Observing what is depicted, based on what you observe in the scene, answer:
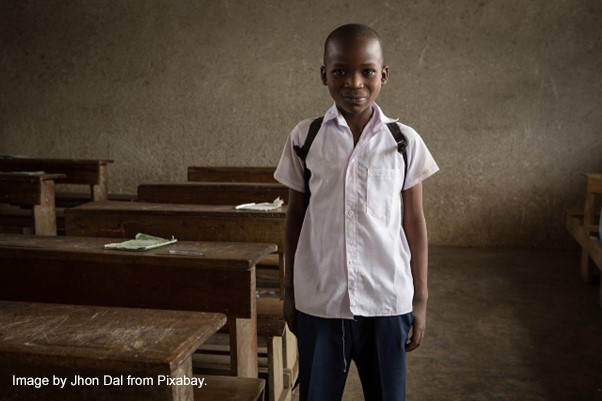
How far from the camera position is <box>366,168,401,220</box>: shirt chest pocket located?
1298 mm

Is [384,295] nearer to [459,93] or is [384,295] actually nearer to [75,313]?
[75,313]

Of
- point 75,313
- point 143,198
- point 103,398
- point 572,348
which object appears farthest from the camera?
point 143,198

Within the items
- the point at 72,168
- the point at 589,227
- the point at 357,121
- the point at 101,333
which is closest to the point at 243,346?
the point at 101,333

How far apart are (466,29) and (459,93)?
2.18ft

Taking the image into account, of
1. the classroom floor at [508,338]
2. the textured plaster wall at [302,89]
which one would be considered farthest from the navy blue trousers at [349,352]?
the textured plaster wall at [302,89]

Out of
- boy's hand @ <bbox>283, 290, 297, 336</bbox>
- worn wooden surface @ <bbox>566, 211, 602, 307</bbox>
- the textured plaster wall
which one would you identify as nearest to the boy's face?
boy's hand @ <bbox>283, 290, 297, 336</bbox>

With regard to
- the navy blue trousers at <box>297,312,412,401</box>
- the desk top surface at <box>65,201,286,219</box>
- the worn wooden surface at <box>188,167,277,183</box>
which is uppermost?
the worn wooden surface at <box>188,167,277,183</box>

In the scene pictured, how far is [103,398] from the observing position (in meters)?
1.08

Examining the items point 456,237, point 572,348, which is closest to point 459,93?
point 456,237

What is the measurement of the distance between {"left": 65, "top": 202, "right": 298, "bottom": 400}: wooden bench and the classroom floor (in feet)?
2.84

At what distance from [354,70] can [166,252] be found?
0.95 m

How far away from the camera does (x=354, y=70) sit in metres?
1.27

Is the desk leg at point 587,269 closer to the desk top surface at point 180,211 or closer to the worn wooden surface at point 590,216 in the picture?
the worn wooden surface at point 590,216

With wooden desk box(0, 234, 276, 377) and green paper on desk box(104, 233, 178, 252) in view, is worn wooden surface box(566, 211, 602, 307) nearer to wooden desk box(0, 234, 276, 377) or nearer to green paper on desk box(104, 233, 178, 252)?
wooden desk box(0, 234, 276, 377)
